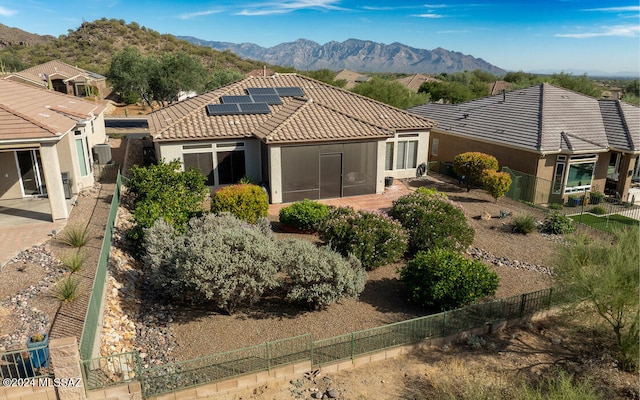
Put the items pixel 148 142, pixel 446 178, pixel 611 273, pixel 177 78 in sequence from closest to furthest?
1. pixel 611 273
2. pixel 446 178
3. pixel 148 142
4. pixel 177 78

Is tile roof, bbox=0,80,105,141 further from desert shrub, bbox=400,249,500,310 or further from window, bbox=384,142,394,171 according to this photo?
window, bbox=384,142,394,171

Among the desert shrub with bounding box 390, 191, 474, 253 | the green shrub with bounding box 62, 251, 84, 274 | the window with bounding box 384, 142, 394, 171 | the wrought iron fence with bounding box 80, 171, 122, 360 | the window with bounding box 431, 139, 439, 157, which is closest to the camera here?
the wrought iron fence with bounding box 80, 171, 122, 360

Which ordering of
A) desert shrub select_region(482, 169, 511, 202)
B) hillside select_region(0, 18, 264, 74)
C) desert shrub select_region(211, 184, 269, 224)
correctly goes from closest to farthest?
desert shrub select_region(211, 184, 269, 224) → desert shrub select_region(482, 169, 511, 202) → hillside select_region(0, 18, 264, 74)

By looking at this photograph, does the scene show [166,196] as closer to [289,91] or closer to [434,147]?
[289,91]

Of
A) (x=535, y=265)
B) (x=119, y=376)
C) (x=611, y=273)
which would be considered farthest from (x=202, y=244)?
(x=535, y=265)

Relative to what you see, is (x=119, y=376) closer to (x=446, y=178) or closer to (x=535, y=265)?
(x=535, y=265)

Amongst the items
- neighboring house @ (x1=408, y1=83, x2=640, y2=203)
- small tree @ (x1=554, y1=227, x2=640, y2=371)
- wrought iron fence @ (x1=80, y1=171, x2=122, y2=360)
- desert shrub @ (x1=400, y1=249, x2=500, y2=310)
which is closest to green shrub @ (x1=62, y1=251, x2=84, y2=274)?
wrought iron fence @ (x1=80, y1=171, x2=122, y2=360)

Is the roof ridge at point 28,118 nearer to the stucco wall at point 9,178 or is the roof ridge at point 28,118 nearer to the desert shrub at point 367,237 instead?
the stucco wall at point 9,178
